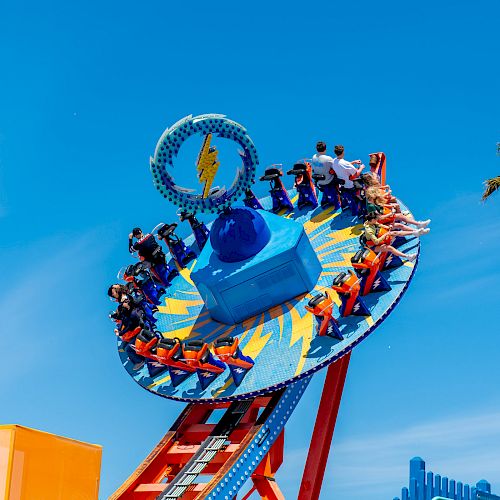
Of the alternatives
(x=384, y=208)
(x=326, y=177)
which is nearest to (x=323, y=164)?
(x=326, y=177)

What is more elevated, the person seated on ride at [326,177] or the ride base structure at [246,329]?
the person seated on ride at [326,177]

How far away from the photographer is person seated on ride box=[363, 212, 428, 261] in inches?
636

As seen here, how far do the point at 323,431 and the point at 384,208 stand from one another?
4012 mm

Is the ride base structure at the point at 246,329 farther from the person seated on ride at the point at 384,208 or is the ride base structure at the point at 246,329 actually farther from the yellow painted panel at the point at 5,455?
the yellow painted panel at the point at 5,455

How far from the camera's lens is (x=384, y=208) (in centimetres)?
1673

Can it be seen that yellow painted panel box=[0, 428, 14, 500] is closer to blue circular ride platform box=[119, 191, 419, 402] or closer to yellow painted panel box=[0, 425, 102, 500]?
yellow painted panel box=[0, 425, 102, 500]

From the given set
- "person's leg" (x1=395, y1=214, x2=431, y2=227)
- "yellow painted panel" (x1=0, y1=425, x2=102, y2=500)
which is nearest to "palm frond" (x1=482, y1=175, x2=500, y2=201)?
"person's leg" (x1=395, y1=214, x2=431, y2=227)

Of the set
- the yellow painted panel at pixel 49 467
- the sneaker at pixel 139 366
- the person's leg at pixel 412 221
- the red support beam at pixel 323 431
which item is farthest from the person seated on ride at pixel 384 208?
the yellow painted panel at pixel 49 467

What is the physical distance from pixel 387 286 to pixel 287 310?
1.83 meters

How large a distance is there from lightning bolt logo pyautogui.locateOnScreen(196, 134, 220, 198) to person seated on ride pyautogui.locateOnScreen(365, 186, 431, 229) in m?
2.69

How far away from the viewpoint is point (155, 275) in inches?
757

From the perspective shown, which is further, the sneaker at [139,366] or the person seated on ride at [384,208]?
the sneaker at [139,366]

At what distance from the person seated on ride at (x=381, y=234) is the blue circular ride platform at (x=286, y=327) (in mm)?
434

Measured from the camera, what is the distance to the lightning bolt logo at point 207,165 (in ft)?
55.3
